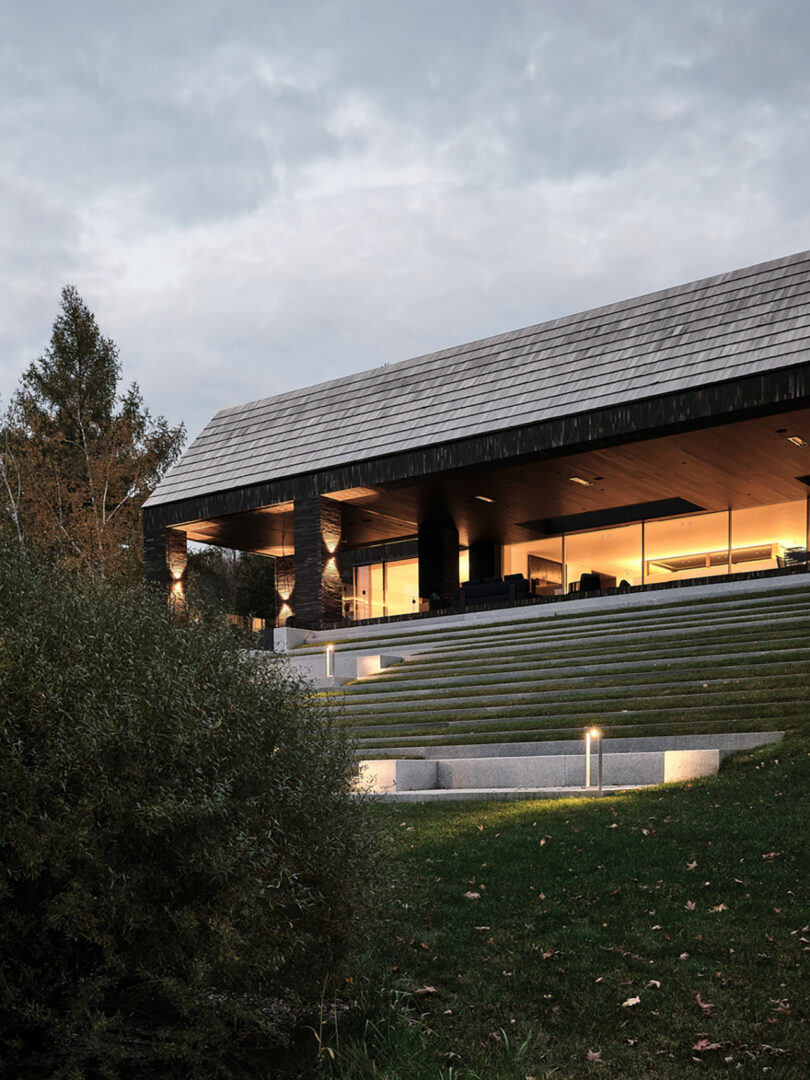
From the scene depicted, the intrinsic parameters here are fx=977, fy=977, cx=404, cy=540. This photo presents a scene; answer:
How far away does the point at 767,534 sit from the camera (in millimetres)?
24438

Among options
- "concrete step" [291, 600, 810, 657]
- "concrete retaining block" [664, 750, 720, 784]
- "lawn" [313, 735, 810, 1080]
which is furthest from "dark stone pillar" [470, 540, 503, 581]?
"lawn" [313, 735, 810, 1080]

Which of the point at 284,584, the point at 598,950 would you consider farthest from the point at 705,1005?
the point at 284,584

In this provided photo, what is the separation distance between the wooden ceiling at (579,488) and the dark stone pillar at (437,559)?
1.57 ft

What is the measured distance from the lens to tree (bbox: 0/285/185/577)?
94.6ft

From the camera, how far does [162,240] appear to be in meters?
112

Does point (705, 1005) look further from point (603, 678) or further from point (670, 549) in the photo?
point (670, 549)

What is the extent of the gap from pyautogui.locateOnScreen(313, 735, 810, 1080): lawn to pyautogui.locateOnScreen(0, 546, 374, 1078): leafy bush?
0.57 meters

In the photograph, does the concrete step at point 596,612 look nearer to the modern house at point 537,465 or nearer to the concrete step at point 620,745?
the modern house at point 537,465

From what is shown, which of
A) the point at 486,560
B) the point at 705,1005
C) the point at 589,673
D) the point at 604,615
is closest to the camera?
the point at 705,1005

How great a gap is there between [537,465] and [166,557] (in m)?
10.3

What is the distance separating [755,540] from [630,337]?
25.1 feet

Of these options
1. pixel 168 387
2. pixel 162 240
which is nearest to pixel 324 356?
pixel 168 387

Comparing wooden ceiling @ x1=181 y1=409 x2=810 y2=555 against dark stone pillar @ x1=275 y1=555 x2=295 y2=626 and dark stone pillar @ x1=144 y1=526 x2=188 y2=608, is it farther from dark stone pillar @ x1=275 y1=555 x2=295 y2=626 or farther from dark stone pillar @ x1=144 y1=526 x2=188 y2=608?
dark stone pillar @ x1=275 y1=555 x2=295 y2=626

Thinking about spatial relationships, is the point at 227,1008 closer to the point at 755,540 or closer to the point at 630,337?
the point at 630,337
